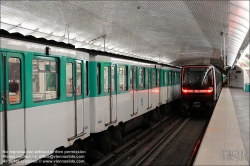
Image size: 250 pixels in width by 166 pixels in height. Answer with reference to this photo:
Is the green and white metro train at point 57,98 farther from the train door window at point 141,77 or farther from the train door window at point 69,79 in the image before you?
the train door window at point 141,77

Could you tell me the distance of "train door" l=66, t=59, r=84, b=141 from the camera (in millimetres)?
6297

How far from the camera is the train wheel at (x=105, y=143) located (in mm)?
8383

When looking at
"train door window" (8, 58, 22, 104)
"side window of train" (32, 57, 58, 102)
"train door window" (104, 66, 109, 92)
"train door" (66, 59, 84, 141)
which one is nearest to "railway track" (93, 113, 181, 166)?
"train door" (66, 59, 84, 141)

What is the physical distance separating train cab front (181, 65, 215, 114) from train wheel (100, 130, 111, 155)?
30.9ft

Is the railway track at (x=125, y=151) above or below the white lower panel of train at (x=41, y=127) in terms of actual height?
below

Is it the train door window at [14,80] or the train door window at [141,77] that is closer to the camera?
the train door window at [14,80]

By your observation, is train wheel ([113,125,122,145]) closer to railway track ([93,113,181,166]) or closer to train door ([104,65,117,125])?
railway track ([93,113,181,166])

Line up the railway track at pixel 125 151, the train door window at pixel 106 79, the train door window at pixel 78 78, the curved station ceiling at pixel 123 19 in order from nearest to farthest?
1. the train door window at pixel 78 78
2. the railway track at pixel 125 151
3. the train door window at pixel 106 79
4. the curved station ceiling at pixel 123 19

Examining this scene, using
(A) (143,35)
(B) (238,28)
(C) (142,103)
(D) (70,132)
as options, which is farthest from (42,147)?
(A) (143,35)

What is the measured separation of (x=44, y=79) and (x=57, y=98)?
22.7 inches

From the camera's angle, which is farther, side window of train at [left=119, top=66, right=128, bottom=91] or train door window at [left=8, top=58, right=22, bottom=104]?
side window of train at [left=119, top=66, right=128, bottom=91]

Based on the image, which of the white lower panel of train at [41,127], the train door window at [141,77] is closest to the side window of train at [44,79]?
the white lower panel of train at [41,127]

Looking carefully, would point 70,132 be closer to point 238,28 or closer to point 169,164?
point 169,164

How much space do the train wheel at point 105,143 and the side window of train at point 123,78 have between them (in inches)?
66.7
